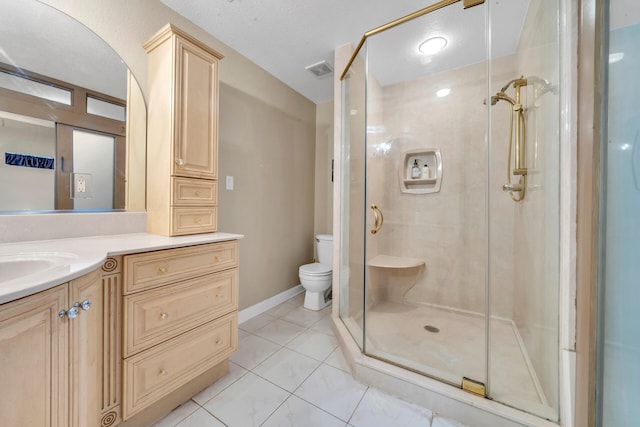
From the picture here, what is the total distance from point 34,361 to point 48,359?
0.03m

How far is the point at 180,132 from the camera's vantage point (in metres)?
1.38

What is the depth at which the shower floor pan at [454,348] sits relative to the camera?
3.97ft

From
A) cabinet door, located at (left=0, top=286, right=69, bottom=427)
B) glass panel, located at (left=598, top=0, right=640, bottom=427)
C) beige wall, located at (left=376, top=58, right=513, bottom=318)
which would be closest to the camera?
cabinet door, located at (left=0, top=286, right=69, bottom=427)

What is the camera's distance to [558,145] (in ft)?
3.59

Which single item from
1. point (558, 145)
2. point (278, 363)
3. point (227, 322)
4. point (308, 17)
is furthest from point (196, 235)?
point (558, 145)

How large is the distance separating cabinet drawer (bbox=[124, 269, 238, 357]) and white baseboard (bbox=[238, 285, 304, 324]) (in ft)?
2.56

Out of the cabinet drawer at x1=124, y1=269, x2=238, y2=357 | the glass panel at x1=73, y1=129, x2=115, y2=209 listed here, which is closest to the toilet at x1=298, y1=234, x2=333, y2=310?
the cabinet drawer at x1=124, y1=269, x2=238, y2=357

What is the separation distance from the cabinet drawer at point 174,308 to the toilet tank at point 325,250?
1324 mm

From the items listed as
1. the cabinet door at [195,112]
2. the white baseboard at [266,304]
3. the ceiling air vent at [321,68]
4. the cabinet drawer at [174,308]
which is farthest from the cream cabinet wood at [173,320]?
the ceiling air vent at [321,68]

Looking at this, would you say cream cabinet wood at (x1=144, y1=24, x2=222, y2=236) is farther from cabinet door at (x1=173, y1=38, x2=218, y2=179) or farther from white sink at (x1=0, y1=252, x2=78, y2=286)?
white sink at (x1=0, y1=252, x2=78, y2=286)

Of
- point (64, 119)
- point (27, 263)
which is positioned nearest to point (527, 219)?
point (27, 263)

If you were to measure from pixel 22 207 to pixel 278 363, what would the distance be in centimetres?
156

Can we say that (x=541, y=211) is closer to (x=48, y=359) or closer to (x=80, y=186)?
(x=48, y=359)

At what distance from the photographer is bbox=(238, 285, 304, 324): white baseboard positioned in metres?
2.13
